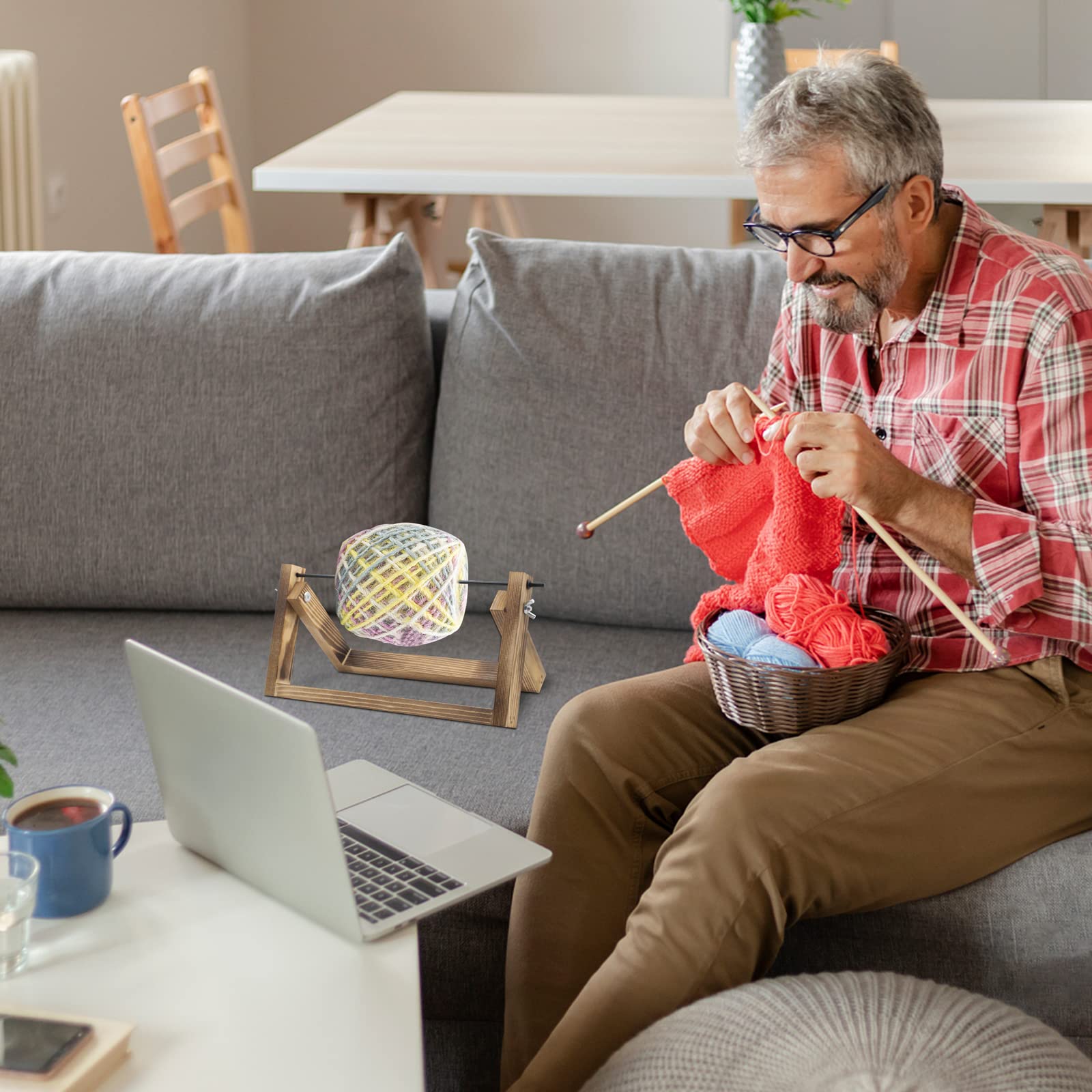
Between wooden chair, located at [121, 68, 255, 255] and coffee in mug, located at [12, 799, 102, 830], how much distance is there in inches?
76.3

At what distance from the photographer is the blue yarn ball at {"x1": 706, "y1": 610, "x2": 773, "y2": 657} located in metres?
1.37

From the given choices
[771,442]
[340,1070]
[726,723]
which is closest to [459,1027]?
[726,723]

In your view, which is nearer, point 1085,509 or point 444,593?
point 1085,509

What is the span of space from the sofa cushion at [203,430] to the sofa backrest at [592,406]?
121 millimetres

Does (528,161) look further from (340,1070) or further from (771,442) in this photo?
(340,1070)

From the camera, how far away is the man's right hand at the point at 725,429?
144 cm

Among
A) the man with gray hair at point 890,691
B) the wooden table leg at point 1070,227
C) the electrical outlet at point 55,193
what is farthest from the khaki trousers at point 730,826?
the electrical outlet at point 55,193

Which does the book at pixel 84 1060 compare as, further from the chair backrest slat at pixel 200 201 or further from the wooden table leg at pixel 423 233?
the wooden table leg at pixel 423 233

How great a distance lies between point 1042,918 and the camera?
1.25 metres

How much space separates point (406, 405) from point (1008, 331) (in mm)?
843

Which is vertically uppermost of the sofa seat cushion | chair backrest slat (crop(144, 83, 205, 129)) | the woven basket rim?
chair backrest slat (crop(144, 83, 205, 129))

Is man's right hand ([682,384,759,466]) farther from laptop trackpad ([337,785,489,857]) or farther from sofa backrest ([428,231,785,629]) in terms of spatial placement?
laptop trackpad ([337,785,489,857])

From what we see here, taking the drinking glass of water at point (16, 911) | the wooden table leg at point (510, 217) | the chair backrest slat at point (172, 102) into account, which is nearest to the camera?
the drinking glass of water at point (16, 911)

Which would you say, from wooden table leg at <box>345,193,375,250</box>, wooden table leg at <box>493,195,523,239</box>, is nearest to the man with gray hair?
wooden table leg at <box>345,193,375,250</box>
